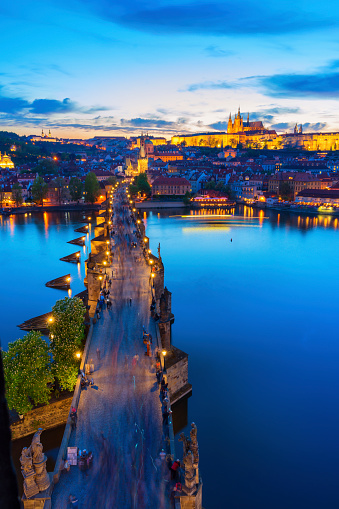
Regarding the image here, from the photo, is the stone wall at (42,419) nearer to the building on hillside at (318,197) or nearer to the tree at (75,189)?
the tree at (75,189)

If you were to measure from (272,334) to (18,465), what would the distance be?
13.8 m

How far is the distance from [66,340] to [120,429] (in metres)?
4.54

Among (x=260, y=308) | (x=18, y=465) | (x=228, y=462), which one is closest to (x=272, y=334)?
(x=260, y=308)

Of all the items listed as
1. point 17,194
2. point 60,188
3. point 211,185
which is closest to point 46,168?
point 60,188

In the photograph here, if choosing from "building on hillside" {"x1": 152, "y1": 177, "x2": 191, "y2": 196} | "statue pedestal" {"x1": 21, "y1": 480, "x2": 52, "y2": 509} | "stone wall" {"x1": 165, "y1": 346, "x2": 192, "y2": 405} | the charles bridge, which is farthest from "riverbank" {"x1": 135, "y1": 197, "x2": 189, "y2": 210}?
"statue pedestal" {"x1": 21, "y1": 480, "x2": 52, "y2": 509}

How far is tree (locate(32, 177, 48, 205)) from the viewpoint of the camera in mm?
65250

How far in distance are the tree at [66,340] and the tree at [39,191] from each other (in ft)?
183

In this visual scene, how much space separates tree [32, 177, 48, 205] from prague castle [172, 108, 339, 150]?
320ft

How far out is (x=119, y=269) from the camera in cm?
2133

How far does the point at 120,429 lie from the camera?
29.3 ft

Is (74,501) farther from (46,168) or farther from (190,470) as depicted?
(46,168)

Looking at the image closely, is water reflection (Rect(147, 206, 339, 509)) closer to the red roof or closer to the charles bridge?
the charles bridge

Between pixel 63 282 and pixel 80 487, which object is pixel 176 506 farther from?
pixel 63 282

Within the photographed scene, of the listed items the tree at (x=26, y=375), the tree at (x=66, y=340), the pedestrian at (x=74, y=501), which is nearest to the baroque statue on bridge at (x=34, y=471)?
the pedestrian at (x=74, y=501)
